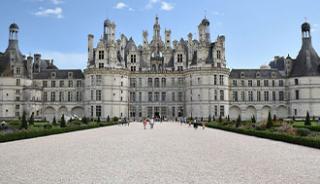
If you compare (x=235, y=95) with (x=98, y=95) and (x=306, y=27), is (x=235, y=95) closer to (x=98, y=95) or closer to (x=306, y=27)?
(x=306, y=27)

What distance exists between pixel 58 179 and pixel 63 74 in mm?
60246

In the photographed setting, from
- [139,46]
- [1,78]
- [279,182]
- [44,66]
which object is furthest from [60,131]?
[44,66]

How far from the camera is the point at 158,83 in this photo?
65.2 metres

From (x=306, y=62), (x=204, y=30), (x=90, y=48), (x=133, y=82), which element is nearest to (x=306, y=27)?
(x=306, y=62)

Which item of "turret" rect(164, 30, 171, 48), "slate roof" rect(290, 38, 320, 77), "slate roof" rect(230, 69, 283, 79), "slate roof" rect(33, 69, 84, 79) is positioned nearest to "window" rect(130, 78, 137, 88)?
"turret" rect(164, 30, 171, 48)

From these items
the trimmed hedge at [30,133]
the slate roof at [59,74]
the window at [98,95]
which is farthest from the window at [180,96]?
the trimmed hedge at [30,133]

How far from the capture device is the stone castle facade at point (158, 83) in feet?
196

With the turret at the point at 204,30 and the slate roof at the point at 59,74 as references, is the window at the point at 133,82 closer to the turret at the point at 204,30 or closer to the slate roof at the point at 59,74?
the slate roof at the point at 59,74

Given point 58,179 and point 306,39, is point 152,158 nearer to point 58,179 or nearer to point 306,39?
point 58,179

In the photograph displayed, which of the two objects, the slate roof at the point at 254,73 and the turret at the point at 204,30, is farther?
the slate roof at the point at 254,73

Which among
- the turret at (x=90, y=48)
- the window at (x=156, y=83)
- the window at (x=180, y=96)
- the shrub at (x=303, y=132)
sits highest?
the turret at (x=90, y=48)

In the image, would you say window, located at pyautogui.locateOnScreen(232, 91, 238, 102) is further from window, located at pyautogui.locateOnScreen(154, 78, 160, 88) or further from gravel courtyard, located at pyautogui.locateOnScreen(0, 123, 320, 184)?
gravel courtyard, located at pyautogui.locateOnScreen(0, 123, 320, 184)

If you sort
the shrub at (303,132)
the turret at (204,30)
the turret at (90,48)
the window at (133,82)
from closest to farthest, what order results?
the shrub at (303,132), the turret at (204,30), the turret at (90,48), the window at (133,82)

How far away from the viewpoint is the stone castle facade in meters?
59.8
